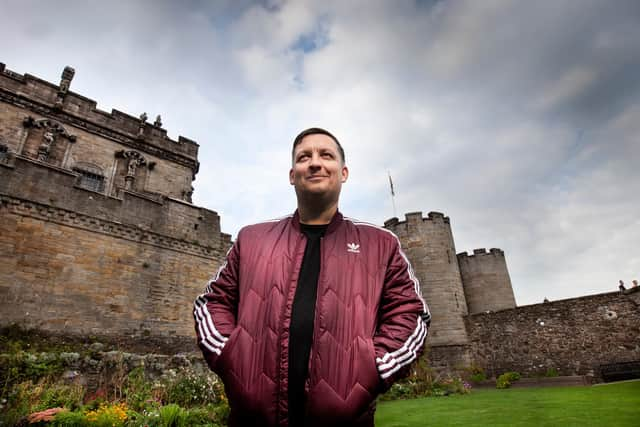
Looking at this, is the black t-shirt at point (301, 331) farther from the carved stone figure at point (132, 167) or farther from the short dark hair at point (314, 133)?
the carved stone figure at point (132, 167)

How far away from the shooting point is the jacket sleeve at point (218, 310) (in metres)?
1.64

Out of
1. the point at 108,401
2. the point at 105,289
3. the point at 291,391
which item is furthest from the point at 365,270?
the point at 105,289

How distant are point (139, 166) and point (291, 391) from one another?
62.8ft

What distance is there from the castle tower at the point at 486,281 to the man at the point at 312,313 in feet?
80.0

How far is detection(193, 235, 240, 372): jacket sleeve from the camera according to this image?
164 cm

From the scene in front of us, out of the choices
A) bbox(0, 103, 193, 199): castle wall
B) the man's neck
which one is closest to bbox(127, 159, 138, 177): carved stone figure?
bbox(0, 103, 193, 199): castle wall

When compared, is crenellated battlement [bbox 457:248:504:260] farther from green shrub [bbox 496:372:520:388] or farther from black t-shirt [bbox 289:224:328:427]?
black t-shirt [bbox 289:224:328:427]

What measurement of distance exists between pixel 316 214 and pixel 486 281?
2495 cm

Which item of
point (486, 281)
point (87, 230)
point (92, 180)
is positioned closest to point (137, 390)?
point (87, 230)

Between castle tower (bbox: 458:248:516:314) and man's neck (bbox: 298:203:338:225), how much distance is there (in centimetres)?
2438

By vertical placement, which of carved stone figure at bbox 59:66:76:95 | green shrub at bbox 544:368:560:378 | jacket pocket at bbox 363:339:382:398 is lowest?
green shrub at bbox 544:368:560:378

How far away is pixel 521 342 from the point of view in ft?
53.3

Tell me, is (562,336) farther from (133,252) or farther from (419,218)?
(133,252)

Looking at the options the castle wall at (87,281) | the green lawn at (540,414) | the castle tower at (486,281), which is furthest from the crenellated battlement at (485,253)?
the castle wall at (87,281)
